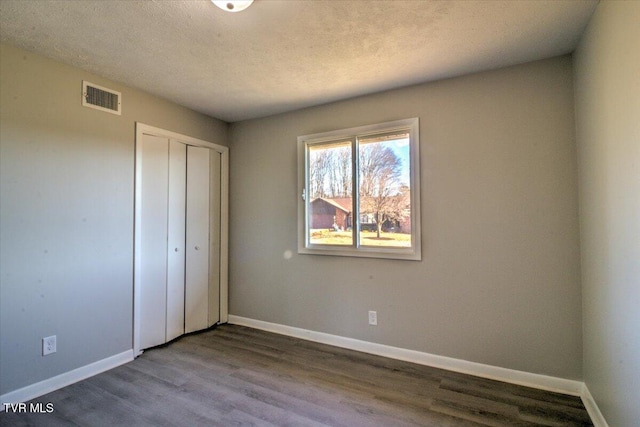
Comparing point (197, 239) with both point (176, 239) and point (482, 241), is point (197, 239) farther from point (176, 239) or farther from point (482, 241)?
point (482, 241)

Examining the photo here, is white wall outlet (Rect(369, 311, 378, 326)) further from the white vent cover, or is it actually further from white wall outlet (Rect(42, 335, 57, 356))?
the white vent cover

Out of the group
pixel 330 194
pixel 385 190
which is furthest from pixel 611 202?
pixel 330 194

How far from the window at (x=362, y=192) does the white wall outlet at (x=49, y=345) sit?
7.07ft

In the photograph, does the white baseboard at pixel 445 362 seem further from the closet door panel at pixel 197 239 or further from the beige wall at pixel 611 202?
the closet door panel at pixel 197 239

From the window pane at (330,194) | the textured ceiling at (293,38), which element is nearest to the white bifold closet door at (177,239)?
the textured ceiling at (293,38)

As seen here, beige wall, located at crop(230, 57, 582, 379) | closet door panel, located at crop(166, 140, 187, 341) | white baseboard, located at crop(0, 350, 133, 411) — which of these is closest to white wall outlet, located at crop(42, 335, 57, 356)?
white baseboard, located at crop(0, 350, 133, 411)

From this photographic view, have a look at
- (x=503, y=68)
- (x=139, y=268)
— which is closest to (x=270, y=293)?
(x=139, y=268)

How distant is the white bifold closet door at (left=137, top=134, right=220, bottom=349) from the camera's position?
2887mm

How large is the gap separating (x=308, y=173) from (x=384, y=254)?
123 centimetres

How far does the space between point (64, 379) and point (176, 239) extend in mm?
1429

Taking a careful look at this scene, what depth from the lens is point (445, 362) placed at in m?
2.49

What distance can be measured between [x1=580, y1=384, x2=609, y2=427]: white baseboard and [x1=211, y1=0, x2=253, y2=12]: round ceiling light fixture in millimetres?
3150

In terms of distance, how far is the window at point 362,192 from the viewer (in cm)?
269

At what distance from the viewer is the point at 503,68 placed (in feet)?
7.63
